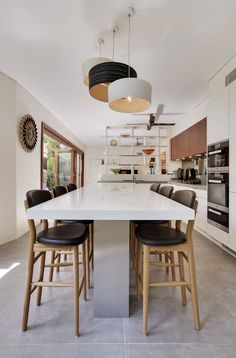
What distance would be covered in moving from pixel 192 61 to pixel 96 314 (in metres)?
3.12

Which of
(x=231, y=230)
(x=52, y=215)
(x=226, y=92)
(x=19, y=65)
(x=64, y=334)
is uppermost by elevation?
(x=19, y=65)

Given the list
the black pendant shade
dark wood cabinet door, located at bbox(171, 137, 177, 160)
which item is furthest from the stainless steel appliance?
dark wood cabinet door, located at bbox(171, 137, 177, 160)

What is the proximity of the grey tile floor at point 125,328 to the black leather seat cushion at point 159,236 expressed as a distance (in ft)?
2.04

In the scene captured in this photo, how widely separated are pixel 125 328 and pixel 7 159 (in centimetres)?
286

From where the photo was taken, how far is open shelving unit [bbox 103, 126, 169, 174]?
515cm

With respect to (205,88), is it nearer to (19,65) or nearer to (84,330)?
(19,65)

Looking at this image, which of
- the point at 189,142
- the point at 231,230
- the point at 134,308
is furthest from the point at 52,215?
the point at 189,142

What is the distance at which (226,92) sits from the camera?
287 centimetres

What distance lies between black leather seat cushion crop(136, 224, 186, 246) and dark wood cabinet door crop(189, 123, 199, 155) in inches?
130

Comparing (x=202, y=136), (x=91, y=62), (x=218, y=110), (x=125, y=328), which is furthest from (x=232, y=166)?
(x=125, y=328)

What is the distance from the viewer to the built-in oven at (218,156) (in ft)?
9.36

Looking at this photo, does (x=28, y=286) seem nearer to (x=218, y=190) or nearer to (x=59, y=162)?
(x=218, y=190)

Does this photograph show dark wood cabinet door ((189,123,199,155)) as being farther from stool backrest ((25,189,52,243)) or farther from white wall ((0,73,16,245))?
stool backrest ((25,189,52,243))

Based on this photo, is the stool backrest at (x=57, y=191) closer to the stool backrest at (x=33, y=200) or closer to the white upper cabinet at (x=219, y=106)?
the stool backrest at (x=33, y=200)
